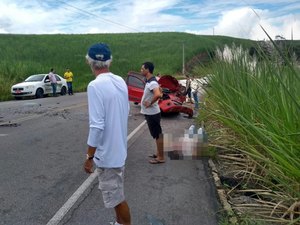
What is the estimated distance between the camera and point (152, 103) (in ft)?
23.6

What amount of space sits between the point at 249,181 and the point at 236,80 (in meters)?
2.01

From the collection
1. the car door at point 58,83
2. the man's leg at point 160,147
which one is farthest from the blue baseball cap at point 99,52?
the car door at point 58,83

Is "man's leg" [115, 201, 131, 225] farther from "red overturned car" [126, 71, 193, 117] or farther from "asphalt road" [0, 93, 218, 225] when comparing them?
"red overturned car" [126, 71, 193, 117]

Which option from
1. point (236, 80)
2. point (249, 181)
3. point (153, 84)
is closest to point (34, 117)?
point (153, 84)

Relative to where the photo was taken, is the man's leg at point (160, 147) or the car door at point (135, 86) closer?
the man's leg at point (160, 147)

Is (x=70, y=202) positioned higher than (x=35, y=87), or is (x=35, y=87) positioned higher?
(x=35, y=87)

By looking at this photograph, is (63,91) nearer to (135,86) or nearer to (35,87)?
(35,87)

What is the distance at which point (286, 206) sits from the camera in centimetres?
416

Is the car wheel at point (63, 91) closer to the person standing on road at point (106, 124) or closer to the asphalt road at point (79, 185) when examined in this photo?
the asphalt road at point (79, 185)

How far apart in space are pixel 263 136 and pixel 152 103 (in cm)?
355

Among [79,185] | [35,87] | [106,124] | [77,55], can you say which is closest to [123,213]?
[106,124]

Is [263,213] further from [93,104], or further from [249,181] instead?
[93,104]

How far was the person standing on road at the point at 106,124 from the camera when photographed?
357 cm

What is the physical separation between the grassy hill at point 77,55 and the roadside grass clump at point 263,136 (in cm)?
1975
